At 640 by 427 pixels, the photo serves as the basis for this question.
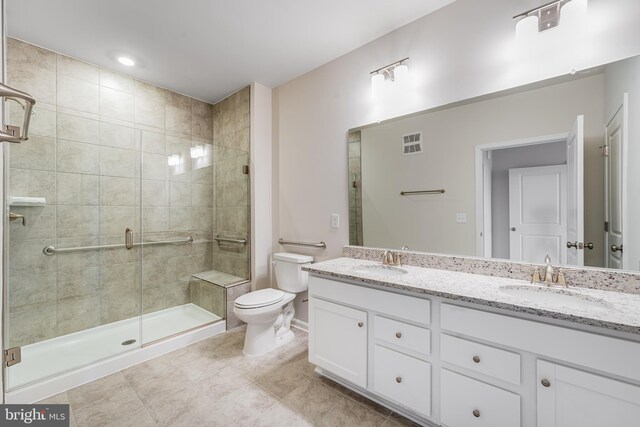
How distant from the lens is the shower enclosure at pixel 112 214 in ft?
6.96

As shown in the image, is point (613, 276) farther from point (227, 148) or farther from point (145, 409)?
point (227, 148)

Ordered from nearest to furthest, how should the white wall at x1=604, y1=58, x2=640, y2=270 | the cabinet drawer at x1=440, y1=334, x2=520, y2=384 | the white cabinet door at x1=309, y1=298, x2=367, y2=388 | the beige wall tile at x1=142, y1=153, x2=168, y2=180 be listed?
1. the cabinet drawer at x1=440, y1=334, x2=520, y2=384
2. the white wall at x1=604, y1=58, x2=640, y2=270
3. the white cabinet door at x1=309, y1=298, x2=367, y2=388
4. the beige wall tile at x1=142, y1=153, x2=168, y2=180

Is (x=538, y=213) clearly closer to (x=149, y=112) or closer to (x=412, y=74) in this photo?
(x=412, y=74)

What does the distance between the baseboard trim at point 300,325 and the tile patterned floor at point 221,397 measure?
1.51 ft

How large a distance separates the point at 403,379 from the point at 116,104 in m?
3.31

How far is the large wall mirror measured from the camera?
1.30 m

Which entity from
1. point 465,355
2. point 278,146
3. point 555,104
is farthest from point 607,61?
point 278,146

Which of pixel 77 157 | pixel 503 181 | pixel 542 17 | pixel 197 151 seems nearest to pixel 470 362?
pixel 503 181

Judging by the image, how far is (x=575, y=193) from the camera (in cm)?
141

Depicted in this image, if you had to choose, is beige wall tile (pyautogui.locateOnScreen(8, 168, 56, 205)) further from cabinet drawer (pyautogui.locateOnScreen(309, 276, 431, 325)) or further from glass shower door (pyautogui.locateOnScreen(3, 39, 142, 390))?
cabinet drawer (pyautogui.locateOnScreen(309, 276, 431, 325))

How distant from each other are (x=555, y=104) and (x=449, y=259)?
103cm

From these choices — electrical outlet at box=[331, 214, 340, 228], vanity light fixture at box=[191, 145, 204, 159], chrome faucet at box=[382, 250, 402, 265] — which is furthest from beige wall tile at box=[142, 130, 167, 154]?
chrome faucet at box=[382, 250, 402, 265]

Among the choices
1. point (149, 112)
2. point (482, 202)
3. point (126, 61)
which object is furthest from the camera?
point (149, 112)

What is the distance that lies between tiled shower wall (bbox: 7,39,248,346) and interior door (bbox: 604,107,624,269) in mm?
2762
